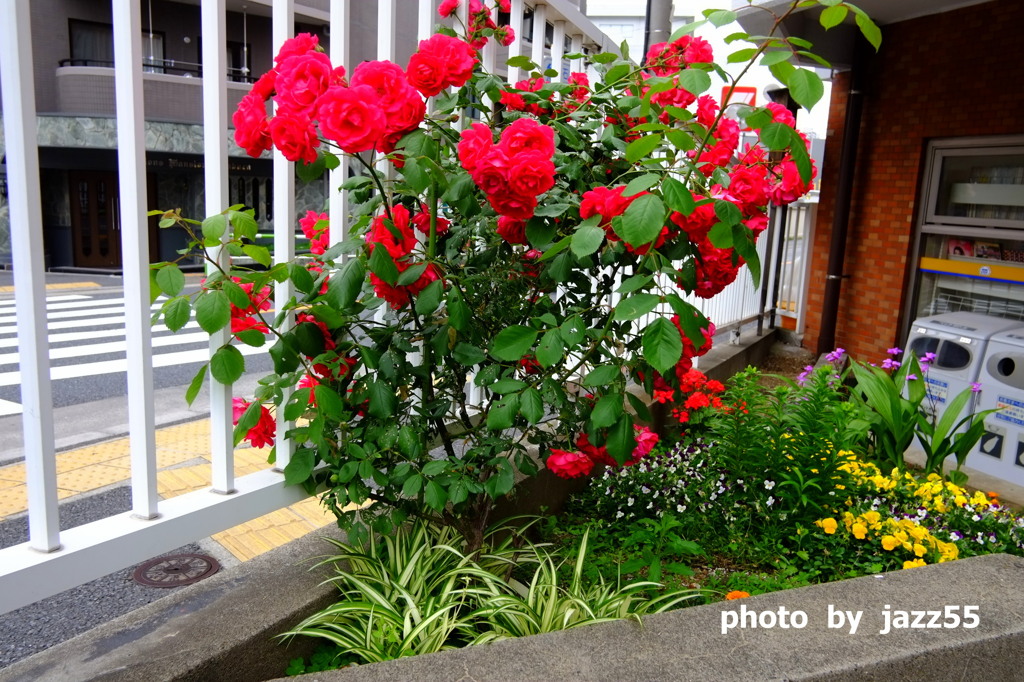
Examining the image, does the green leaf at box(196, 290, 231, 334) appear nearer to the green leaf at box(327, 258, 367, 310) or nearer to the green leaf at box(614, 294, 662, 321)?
the green leaf at box(327, 258, 367, 310)

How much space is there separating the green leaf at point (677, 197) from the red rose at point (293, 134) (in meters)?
0.79

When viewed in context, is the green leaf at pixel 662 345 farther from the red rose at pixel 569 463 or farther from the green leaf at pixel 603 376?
the red rose at pixel 569 463

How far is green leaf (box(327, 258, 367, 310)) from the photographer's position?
1.88 m

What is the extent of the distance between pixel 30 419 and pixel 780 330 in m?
7.60

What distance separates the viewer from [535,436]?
95.3 inches

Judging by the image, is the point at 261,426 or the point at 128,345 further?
the point at 261,426

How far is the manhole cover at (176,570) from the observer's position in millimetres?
3197

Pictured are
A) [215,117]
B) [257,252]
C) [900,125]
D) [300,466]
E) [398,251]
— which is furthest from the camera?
[900,125]

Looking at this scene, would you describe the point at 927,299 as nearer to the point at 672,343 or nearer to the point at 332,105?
the point at 672,343

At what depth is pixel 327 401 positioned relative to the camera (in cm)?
201

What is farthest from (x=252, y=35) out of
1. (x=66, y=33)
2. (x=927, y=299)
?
(x=927, y=299)

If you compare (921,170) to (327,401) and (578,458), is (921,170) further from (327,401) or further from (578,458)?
(327,401)

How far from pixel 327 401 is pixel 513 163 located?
31.2 inches

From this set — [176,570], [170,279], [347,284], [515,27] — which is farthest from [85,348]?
[347,284]
